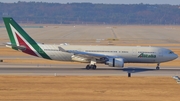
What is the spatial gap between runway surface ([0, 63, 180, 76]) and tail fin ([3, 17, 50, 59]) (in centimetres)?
203

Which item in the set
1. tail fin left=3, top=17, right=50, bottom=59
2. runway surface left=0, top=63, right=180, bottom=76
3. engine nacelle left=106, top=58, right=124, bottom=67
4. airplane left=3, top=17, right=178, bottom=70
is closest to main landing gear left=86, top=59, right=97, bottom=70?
airplane left=3, top=17, right=178, bottom=70

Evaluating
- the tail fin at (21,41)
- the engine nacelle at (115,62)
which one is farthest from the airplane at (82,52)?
the engine nacelle at (115,62)

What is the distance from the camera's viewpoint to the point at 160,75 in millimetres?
52188

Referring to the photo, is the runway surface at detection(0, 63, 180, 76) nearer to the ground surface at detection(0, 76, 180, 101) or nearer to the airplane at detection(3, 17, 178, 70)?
the airplane at detection(3, 17, 178, 70)

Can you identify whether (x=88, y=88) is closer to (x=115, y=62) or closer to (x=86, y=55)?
(x=115, y=62)

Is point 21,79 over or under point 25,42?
under

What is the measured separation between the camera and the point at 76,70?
5616 centimetres

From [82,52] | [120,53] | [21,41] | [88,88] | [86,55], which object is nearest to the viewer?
[88,88]

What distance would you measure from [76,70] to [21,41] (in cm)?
777

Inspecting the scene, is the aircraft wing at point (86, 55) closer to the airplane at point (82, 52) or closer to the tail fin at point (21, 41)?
A: the airplane at point (82, 52)

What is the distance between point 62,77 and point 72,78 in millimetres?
1344

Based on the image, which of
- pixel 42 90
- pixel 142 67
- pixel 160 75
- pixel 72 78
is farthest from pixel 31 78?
pixel 142 67

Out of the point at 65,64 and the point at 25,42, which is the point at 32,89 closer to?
the point at 25,42

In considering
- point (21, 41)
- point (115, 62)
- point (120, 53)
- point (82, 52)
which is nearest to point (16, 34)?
point (21, 41)
